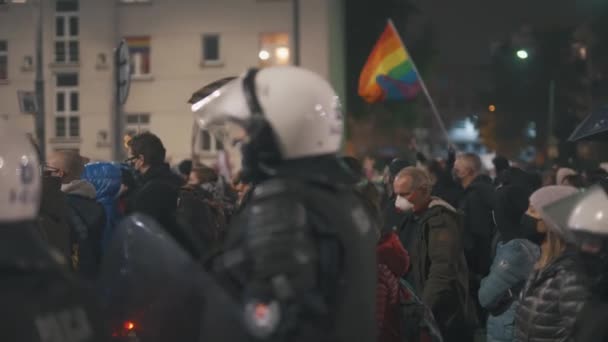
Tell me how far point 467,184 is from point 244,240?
26.9 feet

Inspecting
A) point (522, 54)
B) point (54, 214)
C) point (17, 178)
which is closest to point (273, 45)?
point (522, 54)

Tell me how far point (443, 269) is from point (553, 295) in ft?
6.76

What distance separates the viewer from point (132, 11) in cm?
3288

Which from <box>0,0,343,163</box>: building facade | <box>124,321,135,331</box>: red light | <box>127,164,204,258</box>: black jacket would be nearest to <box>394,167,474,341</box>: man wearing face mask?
<box>127,164,204,258</box>: black jacket

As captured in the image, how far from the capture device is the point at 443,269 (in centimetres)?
694

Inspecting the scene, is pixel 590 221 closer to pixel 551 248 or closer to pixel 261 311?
pixel 551 248

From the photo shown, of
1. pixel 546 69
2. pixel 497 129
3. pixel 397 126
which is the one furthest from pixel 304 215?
pixel 497 129

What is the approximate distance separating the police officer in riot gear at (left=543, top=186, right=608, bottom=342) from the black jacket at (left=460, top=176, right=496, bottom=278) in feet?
14.9

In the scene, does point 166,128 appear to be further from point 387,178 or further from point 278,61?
point 387,178

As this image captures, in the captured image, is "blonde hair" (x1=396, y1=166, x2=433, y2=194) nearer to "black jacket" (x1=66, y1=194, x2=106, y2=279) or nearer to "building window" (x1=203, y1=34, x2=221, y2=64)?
"black jacket" (x1=66, y1=194, x2=106, y2=279)

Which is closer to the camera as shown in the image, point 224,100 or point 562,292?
point 224,100

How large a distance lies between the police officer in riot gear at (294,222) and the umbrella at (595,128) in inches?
205

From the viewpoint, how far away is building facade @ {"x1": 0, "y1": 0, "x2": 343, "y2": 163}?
32.3 m

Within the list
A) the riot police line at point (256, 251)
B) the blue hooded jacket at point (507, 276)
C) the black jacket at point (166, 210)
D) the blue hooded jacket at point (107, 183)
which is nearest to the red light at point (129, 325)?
the riot police line at point (256, 251)
